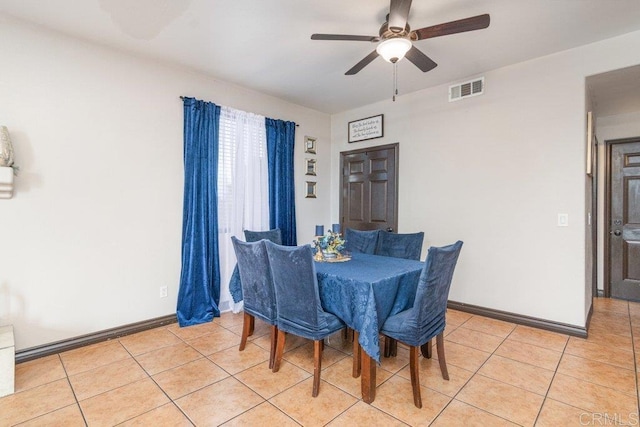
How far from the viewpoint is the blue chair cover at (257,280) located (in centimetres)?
234

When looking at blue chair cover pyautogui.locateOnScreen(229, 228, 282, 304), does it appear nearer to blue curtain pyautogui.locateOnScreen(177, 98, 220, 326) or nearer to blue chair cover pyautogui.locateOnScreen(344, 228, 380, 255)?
blue curtain pyautogui.locateOnScreen(177, 98, 220, 326)

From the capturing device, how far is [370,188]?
15.0ft

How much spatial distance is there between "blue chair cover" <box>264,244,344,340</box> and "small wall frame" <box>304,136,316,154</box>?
8.80ft

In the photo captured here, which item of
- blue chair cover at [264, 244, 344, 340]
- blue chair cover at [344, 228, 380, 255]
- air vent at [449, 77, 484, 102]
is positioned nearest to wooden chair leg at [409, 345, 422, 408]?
blue chair cover at [264, 244, 344, 340]

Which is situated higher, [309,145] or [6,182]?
[309,145]

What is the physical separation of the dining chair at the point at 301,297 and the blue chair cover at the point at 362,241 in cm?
127

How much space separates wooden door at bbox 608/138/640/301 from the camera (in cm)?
406

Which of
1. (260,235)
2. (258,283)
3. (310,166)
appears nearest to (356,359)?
(258,283)

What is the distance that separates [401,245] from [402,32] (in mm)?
1849

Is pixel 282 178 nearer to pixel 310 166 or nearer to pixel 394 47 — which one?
pixel 310 166

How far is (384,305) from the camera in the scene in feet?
6.79

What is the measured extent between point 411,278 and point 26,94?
129 inches

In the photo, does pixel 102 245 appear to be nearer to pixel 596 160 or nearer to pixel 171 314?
pixel 171 314

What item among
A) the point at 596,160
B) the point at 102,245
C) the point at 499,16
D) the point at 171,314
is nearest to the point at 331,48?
the point at 499,16
